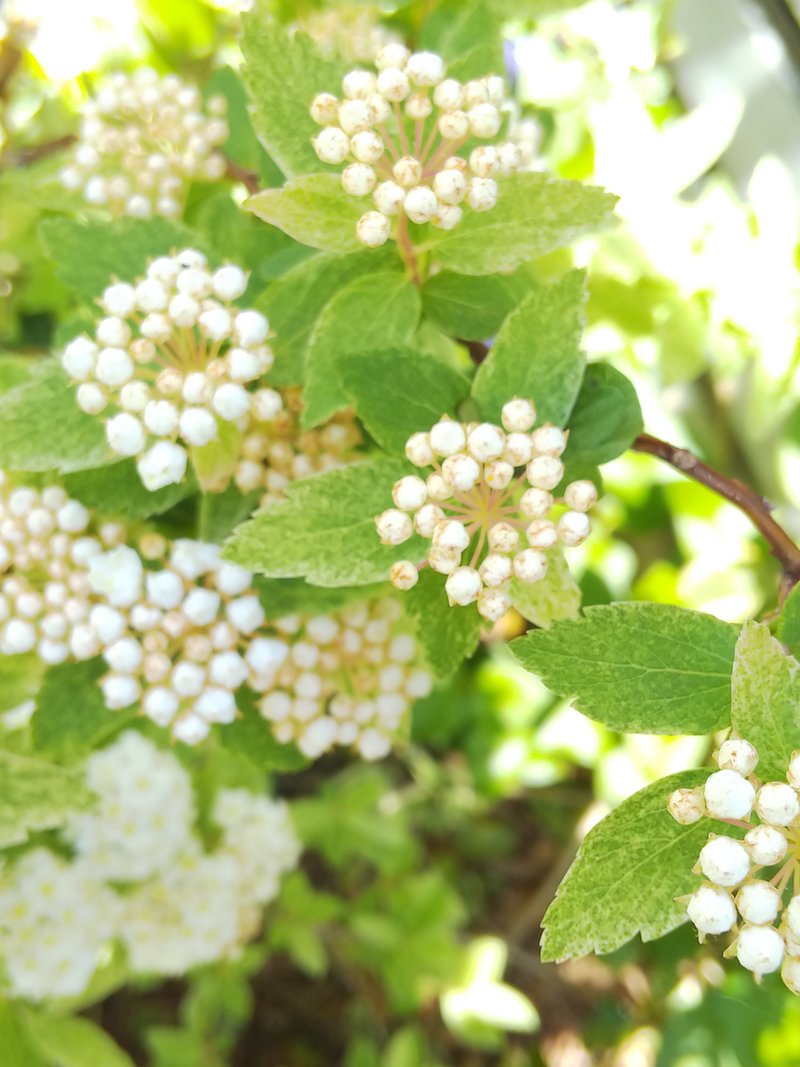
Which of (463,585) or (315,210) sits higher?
(315,210)

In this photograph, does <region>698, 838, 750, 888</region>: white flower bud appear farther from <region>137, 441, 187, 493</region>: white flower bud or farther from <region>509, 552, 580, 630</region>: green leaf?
<region>137, 441, 187, 493</region>: white flower bud

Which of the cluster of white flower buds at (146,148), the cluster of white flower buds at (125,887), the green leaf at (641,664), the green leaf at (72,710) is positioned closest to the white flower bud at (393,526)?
the green leaf at (641,664)

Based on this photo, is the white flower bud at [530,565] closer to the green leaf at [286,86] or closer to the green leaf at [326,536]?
the green leaf at [326,536]

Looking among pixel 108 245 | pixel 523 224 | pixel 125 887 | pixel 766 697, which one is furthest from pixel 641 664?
pixel 125 887

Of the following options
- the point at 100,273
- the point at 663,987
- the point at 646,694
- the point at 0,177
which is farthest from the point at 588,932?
the point at 663,987

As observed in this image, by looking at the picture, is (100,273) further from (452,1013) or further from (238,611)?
(452,1013)

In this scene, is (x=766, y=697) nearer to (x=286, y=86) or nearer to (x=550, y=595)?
(x=550, y=595)

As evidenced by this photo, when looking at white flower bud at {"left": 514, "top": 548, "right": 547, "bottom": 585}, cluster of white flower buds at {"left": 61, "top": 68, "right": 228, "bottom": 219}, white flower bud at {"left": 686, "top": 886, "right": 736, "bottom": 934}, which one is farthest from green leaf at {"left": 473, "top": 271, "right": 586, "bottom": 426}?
cluster of white flower buds at {"left": 61, "top": 68, "right": 228, "bottom": 219}

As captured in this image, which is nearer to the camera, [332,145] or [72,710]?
[332,145]
